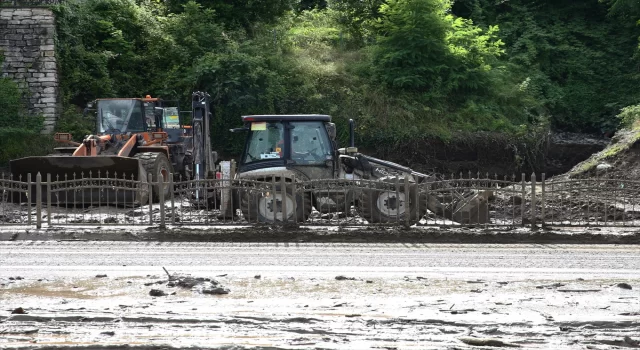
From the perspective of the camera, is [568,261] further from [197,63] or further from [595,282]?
[197,63]

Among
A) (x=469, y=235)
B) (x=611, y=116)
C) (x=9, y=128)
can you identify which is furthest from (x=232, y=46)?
(x=469, y=235)

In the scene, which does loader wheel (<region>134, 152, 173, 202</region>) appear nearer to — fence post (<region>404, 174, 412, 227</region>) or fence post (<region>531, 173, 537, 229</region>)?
fence post (<region>404, 174, 412, 227</region>)

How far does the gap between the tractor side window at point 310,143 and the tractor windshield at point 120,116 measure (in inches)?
312

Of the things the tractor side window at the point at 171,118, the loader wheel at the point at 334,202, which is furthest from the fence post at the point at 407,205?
the tractor side window at the point at 171,118

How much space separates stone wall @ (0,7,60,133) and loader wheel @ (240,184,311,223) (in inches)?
634

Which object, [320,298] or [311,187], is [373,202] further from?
[320,298]

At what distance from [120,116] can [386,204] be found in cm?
1055

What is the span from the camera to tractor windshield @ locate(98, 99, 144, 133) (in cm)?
2598

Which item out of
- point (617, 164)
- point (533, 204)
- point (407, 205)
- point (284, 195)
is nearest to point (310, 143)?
point (284, 195)

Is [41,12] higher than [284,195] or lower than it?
higher

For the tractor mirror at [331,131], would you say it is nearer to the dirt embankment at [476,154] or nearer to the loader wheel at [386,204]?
the loader wheel at [386,204]

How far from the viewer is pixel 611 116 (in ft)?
122

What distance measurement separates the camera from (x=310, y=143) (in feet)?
64.4

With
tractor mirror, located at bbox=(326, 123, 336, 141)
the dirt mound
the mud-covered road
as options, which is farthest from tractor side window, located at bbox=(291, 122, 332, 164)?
the dirt mound
